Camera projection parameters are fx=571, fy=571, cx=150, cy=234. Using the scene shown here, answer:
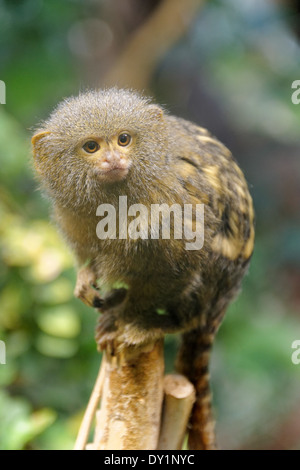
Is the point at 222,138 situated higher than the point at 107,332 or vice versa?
the point at 222,138

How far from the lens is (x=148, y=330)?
2125 millimetres

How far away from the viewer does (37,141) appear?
189 centimetres

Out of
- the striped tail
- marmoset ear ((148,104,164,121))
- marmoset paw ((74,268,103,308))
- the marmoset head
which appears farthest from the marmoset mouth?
the striped tail

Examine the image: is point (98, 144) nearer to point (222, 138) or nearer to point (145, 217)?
point (145, 217)

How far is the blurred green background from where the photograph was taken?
320cm

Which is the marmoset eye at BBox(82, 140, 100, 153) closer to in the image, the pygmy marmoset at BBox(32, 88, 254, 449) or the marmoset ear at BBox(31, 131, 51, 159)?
the pygmy marmoset at BBox(32, 88, 254, 449)

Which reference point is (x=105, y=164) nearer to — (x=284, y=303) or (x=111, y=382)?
(x=111, y=382)

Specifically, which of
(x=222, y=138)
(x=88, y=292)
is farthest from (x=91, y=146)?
(x=222, y=138)

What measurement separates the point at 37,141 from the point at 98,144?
0.78 ft

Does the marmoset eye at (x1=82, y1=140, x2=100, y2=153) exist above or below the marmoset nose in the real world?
above

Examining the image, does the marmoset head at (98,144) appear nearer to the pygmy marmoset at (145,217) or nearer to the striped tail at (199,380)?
the pygmy marmoset at (145,217)

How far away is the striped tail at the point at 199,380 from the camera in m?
2.29

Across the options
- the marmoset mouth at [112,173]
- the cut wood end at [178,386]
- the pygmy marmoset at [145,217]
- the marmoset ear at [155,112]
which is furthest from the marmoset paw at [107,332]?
the marmoset ear at [155,112]
